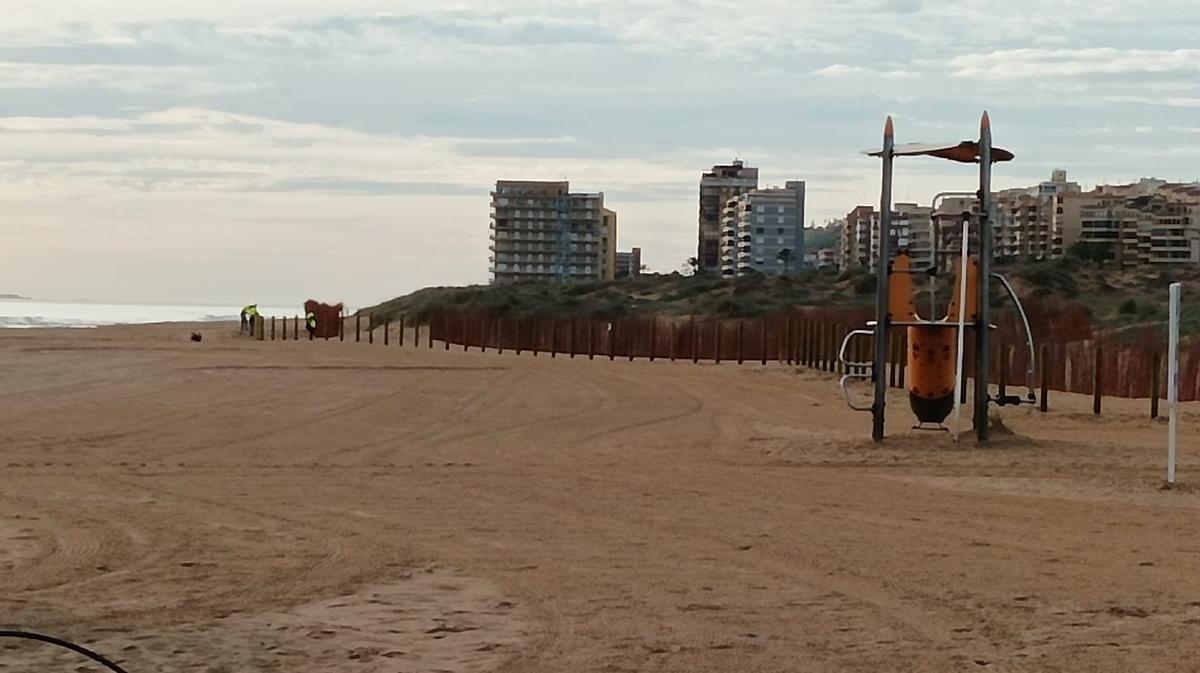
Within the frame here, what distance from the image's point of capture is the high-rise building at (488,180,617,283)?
15100 centimetres

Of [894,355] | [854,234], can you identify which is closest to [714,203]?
[854,234]

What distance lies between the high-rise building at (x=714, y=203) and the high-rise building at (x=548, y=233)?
1234 inches

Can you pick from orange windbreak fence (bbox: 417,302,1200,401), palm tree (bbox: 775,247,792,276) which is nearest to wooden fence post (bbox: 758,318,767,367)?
orange windbreak fence (bbox: 417,302,1200,401)

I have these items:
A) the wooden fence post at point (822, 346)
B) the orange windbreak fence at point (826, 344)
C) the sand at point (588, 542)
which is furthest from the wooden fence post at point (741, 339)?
the sand at point (588, 542)

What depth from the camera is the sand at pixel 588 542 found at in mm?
7898

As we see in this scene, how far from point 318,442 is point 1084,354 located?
54.7 feet

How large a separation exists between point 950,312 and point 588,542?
9288 millimetres

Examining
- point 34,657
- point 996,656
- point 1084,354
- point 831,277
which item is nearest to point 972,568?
point 996,656

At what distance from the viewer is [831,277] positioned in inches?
3103

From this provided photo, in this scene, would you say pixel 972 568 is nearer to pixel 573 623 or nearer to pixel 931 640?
pixel 931 640

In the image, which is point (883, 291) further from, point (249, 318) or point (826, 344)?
point (249, 318)

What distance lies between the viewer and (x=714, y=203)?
7692 inches

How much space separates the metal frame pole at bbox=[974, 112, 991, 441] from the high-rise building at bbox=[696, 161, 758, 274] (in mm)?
165600

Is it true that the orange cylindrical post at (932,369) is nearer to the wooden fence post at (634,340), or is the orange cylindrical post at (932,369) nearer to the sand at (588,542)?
the sand at (588,542)
